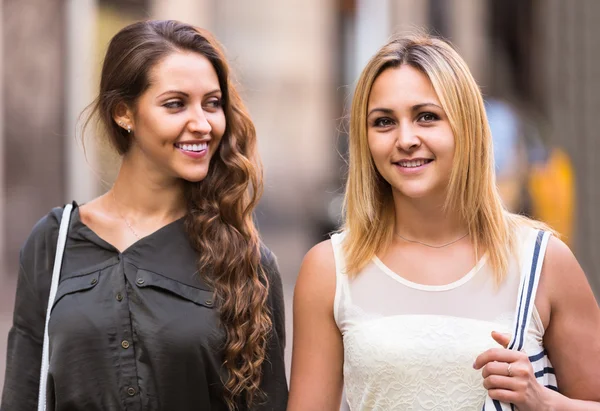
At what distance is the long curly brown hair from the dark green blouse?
0.18 ft

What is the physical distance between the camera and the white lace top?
11.8 feet

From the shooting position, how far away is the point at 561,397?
11.6 feet

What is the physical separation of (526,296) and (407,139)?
63 cm

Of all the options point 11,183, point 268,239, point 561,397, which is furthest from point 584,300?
point 268,239

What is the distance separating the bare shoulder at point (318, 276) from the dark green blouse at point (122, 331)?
0.37 m

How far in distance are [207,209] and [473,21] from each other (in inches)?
627

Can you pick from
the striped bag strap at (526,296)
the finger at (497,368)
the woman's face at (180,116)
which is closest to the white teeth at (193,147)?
the woman's face at (180,116)

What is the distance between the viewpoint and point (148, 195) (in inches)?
169

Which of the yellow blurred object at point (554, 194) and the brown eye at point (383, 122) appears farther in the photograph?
the yellow blurred object at point (554, 194)

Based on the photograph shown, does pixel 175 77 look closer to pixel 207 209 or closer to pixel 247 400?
pixel 207 209

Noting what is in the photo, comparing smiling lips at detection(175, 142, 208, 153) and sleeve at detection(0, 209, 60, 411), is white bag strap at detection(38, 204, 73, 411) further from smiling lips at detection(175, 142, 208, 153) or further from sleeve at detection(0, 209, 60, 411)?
smiling lips at detection(175, 142, 208, 153)

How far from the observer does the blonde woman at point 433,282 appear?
3598mm

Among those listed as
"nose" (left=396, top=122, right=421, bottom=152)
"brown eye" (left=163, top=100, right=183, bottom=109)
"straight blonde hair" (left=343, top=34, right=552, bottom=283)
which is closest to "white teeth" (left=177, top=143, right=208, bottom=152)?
"brown eye" (left=163, top=100, right=183, bottom=109)

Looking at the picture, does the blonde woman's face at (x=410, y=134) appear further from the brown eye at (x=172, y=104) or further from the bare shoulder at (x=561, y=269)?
the brown eye at (x=172, y=104)
